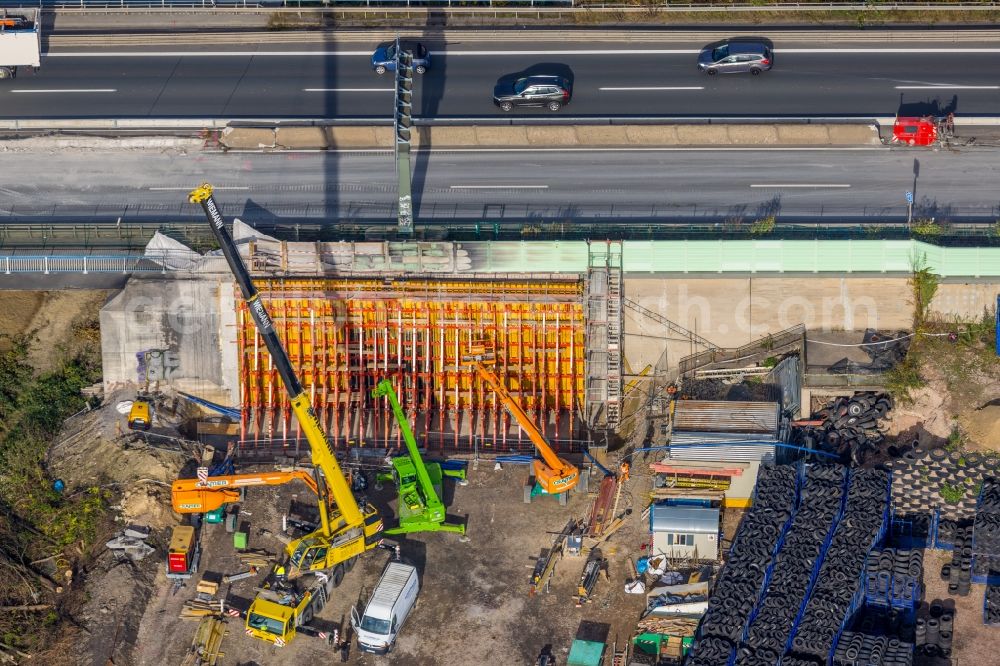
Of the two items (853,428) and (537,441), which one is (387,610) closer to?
(537,441)

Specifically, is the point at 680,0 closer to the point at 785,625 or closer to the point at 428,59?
the point at 428,59

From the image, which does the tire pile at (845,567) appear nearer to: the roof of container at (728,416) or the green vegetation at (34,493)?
the roof of container at (728,416)

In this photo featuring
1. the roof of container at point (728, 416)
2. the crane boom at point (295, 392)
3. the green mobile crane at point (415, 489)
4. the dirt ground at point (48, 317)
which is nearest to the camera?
the crane boom at point (295, 392)

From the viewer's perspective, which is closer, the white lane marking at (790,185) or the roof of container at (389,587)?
the roof of container at (389,587)

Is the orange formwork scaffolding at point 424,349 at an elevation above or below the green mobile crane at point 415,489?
above

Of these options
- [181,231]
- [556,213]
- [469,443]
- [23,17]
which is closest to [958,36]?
[556,213]

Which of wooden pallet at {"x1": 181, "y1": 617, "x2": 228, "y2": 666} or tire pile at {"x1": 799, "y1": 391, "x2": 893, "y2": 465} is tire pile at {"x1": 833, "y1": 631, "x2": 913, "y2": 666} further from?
wooden pallet at {"x1": 181, "y1": 617, "x2": 228, "y2": 666}

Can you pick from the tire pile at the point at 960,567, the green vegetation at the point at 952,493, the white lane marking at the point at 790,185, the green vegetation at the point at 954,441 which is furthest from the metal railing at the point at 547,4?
the tire pile at the point at 960,567
